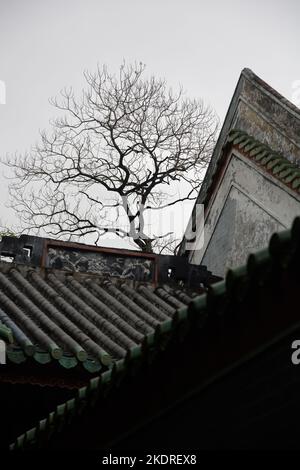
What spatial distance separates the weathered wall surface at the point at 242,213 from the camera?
31.9 feet

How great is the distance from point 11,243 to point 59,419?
407 cm

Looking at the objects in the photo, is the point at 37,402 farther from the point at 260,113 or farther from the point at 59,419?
the point at 260,113

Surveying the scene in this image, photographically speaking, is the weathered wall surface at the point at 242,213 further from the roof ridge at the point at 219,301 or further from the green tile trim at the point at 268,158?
the roof ridge at the point at 219,301

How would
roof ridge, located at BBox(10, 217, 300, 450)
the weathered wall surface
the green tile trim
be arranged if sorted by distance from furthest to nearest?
the weathered wall surface < the green tile trim < roof ridge, located at BBox(10, 217, 300, 450)

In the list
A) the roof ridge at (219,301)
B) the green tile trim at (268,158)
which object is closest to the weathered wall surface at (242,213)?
the green tile trim at (268,158)

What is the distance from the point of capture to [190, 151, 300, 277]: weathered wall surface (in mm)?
9719

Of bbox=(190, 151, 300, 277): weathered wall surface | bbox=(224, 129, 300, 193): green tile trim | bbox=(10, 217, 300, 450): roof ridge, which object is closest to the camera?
bbox=(10, 217, 300, 450): roof ridge

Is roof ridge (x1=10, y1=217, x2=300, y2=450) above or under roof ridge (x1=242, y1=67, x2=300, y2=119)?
under

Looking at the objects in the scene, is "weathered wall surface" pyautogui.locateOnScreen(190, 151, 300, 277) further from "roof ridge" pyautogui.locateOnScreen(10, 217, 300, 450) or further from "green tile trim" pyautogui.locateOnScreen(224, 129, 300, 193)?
"roof ridge" pyautogui.locateOnScreen(10, 217, 300, 450)

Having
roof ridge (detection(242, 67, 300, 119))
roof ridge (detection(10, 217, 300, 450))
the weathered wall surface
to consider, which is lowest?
roof ridge (detection(10, 217, 300, 450))

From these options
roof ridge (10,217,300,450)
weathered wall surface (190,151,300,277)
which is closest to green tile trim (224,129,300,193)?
weathered wall surface (190,151,300,277)

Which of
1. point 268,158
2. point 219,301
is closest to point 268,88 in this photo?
point 268,158

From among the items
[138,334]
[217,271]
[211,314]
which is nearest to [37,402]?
[138,334]

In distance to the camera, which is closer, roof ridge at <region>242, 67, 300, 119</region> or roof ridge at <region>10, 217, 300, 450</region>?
roof ridge at <region>10, 217, 300, 450</region>
